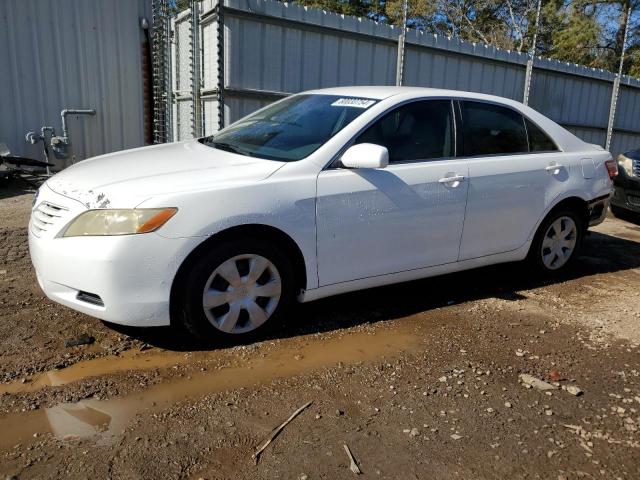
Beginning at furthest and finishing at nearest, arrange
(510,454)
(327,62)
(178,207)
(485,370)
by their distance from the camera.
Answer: (327,62) < (485,370) < (178,207) < (510,454)

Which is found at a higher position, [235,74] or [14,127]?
[235,74]

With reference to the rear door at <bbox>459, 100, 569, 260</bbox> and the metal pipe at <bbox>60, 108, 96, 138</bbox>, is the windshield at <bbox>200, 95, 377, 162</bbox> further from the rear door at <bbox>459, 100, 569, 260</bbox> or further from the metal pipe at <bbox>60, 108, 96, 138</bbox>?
the metal pipe at <bbox>60, 108, 96, 138</bbox>

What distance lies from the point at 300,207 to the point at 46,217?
148 centimetres

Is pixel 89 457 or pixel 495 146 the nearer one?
pixel 89 457

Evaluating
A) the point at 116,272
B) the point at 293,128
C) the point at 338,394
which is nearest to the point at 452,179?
the point at 293,128

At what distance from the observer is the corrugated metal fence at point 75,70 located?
805 cm

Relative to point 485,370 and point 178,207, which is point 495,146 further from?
point 178,207

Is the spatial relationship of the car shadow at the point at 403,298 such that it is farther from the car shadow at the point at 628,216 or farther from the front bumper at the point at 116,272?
the car shadow at the point at 628,216

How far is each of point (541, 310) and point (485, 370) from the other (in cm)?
130

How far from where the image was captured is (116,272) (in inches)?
119

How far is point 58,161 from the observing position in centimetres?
865

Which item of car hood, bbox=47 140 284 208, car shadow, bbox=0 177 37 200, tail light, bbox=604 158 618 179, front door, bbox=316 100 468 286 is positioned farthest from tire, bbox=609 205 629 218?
car shadow, bbox=0 177 37 200

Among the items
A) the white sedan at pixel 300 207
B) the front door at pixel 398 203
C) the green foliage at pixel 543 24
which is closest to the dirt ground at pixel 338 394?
the white sedan at pixel 300 207

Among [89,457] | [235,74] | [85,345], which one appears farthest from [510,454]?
[235,74]
